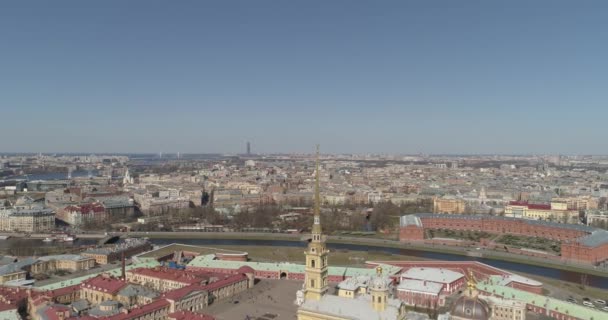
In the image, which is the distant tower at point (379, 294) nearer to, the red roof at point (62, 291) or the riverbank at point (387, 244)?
the red roof at point (62, 291)

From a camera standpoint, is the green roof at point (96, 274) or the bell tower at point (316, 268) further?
the green roof at point (96, 274)

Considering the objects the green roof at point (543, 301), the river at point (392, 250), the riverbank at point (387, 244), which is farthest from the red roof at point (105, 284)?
the riverbank at point (387, 244)

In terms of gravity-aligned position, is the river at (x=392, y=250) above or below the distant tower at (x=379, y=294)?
below

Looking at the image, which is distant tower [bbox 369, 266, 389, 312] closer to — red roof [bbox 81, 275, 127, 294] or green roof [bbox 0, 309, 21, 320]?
red roof [bbox 81, 275, 127, 294]

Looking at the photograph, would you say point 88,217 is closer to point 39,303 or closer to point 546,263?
point 39,303

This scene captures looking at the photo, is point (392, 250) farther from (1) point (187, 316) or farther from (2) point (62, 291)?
(2) point (62, 291)

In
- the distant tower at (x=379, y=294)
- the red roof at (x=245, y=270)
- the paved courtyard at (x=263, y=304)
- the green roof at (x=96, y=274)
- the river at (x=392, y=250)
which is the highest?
the distant tower at (x=379, y=294)

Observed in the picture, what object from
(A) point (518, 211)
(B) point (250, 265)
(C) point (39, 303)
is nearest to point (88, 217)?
(B) point (250, 265)
